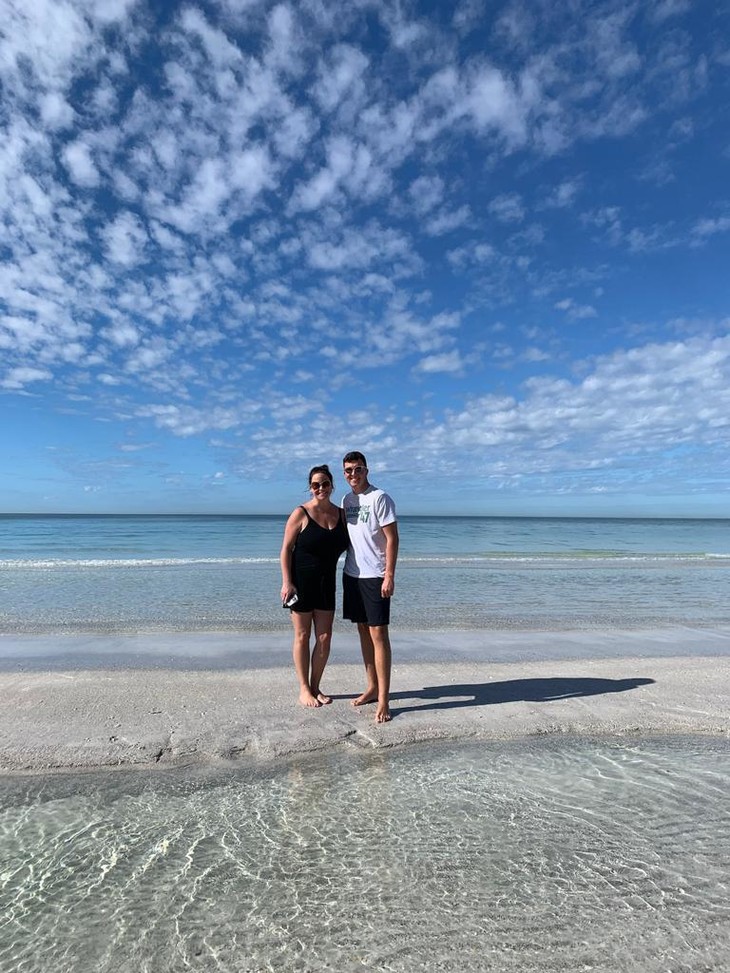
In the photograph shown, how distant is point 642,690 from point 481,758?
2.60 metres

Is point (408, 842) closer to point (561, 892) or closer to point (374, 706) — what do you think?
point (561, 892)

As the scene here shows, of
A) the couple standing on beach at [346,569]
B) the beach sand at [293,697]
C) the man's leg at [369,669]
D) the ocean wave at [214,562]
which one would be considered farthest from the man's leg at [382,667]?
the ocean wave at [214,562]

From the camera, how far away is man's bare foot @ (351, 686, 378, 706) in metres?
5.23

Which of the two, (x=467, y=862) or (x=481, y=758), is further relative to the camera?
(x=481, y=758)

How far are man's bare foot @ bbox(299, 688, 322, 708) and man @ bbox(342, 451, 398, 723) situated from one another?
1.26 feet

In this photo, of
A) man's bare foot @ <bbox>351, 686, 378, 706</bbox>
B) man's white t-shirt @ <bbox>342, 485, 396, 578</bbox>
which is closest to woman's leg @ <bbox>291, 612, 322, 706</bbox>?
man's bare foot @ <bbox>351, 686, 378, 706</bbox>

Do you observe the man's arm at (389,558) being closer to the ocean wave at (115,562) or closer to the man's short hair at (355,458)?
the man's short hair at (355,458)

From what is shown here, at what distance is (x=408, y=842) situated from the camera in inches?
121

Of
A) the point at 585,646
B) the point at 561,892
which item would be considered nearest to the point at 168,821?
the point at 561,892

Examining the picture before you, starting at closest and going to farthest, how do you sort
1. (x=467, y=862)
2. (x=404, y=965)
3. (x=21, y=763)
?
(x=404, y=965) < (x=467, y=862) < (x=21, y=763)

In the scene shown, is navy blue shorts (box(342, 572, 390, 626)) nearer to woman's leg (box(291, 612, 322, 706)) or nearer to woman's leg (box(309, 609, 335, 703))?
woman's leg (box(309, 609, 335, 703))

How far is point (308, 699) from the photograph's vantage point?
17.1ft

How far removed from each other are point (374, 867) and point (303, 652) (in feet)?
8.27

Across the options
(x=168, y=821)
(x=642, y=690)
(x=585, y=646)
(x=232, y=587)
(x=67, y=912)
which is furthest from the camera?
(x=232, y=587)
